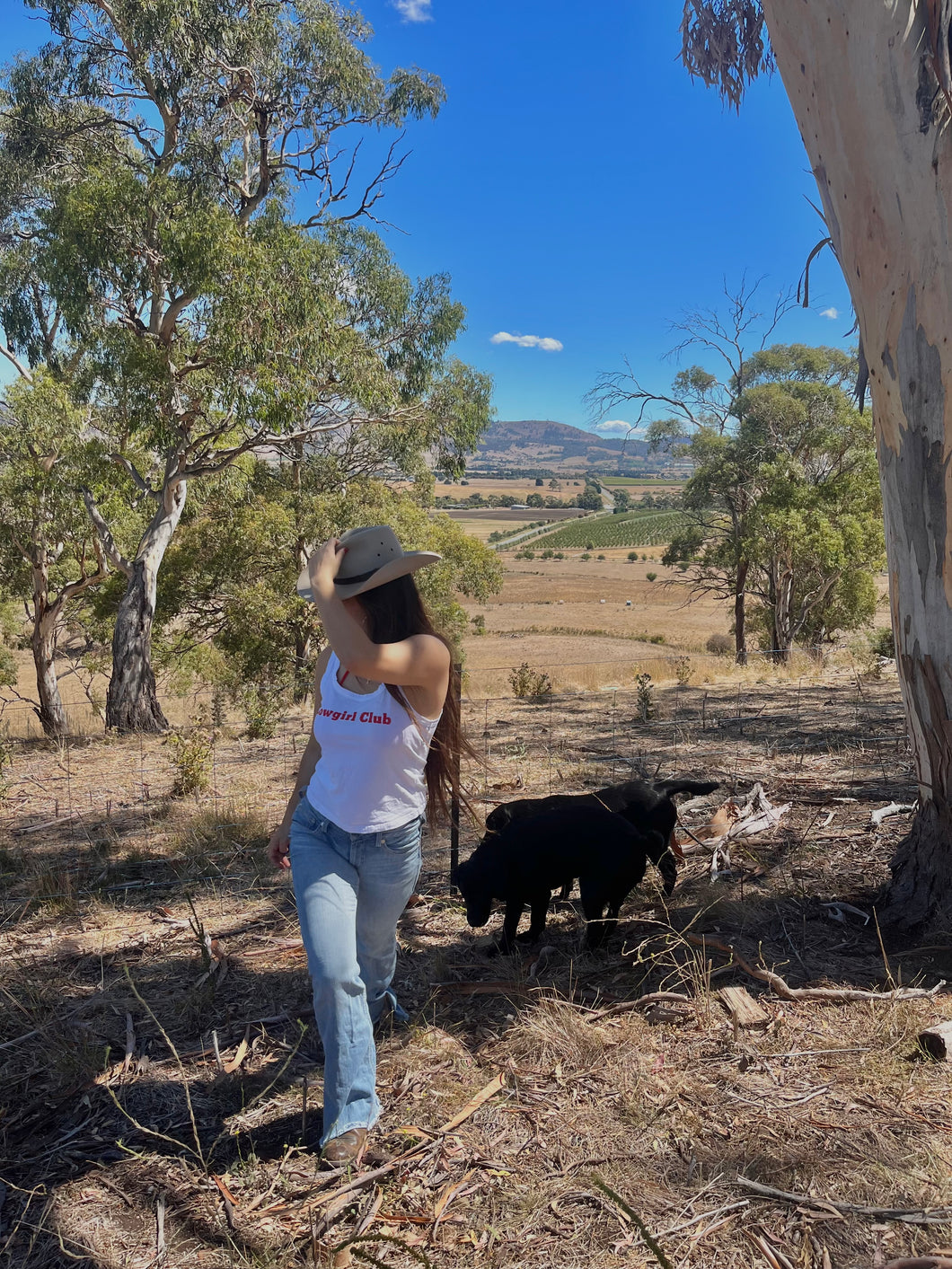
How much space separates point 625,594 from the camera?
221 feet

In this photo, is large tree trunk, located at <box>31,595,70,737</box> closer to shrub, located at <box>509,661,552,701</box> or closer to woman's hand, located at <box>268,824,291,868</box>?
shrub, located at <box>509,661,552,701</box>

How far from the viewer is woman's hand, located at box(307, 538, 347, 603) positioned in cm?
248

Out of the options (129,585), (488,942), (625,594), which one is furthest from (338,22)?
(625,594)

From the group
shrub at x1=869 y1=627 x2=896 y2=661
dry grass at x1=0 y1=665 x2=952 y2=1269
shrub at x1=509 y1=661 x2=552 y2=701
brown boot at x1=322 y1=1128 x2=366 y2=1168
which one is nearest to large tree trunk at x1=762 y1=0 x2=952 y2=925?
dry grass at x1=0 y1=665 x2=952 y2=1269

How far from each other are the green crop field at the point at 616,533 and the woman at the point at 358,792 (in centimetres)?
9780

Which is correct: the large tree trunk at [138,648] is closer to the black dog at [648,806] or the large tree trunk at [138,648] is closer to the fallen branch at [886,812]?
the black dog at [648,806]

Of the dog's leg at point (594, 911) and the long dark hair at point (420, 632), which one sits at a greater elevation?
the long dark hair at point (420, 632)

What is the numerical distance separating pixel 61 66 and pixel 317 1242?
50.8 ft

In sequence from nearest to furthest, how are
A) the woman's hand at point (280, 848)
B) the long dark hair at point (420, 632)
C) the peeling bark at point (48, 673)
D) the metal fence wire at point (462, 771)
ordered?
the long dark hair at point (420, 632)
the woman's hand at point (280, 848)
the metal fence wire at point (462, 771)
the peeling bark at point (48, 673)

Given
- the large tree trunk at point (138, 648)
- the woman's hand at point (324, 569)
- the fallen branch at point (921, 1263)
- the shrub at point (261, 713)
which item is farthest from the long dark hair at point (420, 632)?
the large tree trunk at point (138, 648)

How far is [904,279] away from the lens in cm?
349

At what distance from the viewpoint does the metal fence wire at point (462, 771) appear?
202 inches

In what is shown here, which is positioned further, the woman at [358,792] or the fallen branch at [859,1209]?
the woman at [358,792]

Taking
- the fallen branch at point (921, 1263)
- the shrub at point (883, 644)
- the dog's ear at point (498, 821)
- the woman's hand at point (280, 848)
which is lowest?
the fallen branch at point (921, 1263)
